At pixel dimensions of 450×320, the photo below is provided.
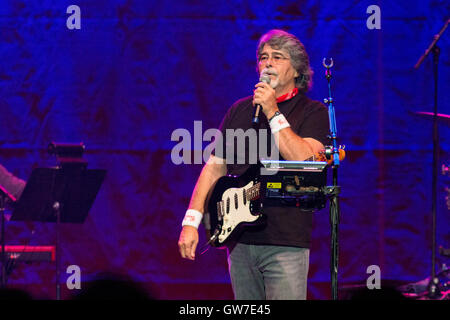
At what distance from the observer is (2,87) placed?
5.36m

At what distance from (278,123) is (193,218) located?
695mm

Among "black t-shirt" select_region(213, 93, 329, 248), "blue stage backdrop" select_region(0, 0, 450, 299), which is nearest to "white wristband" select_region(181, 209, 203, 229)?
"black t-shirt" select_region(213, 93, 329, 248)

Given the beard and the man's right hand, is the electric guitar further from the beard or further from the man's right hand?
the beard

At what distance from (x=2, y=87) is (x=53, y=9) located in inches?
32.7

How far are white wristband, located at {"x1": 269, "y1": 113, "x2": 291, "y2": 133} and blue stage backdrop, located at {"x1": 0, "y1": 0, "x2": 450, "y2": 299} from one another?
2495 millimetres

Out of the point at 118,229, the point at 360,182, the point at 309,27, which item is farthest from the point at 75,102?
the point at 360,182

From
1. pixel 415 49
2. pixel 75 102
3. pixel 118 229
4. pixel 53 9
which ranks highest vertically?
pixel 53 9

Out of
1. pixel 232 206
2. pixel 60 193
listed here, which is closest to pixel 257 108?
pixel 232 206

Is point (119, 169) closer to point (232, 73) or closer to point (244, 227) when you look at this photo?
point (232, 73)

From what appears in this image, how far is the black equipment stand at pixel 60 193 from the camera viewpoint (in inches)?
164

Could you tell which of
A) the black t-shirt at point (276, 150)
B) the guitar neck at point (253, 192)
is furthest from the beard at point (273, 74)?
the guitar neck at point (253, 192)

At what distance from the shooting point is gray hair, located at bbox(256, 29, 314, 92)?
3.13 metres
